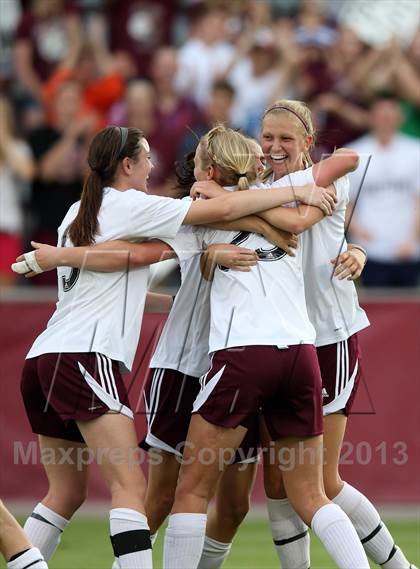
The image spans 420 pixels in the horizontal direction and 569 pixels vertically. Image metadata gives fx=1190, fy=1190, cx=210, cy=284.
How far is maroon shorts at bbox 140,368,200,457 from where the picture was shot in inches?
205

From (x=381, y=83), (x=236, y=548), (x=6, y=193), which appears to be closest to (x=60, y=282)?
(x=236, y=548)

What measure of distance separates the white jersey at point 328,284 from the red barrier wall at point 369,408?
92.5 inches

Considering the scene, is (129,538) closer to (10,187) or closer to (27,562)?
(27,562)

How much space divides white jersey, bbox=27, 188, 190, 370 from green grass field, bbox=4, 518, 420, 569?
1.82 metres

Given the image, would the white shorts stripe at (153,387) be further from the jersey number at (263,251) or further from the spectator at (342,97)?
the spectator at (342,97)

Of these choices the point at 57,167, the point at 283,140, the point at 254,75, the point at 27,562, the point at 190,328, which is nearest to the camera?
the point at 27,562

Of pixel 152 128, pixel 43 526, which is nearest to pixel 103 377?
pixel 43 526

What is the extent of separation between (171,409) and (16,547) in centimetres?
95

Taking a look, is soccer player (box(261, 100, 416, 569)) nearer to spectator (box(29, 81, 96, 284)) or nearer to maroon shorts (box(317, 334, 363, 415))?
maroon shorts (box(317, 334, 363, 415))

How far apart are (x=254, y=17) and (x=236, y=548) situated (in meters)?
5.58

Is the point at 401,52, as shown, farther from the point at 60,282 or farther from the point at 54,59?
the point at 60,282

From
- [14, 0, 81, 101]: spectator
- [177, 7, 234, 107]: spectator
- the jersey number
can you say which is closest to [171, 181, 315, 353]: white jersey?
the jersey number

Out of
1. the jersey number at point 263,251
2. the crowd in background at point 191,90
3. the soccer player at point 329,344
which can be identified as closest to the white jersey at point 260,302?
the jersey number at point 263,251

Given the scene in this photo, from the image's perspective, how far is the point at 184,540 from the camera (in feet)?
15.6
